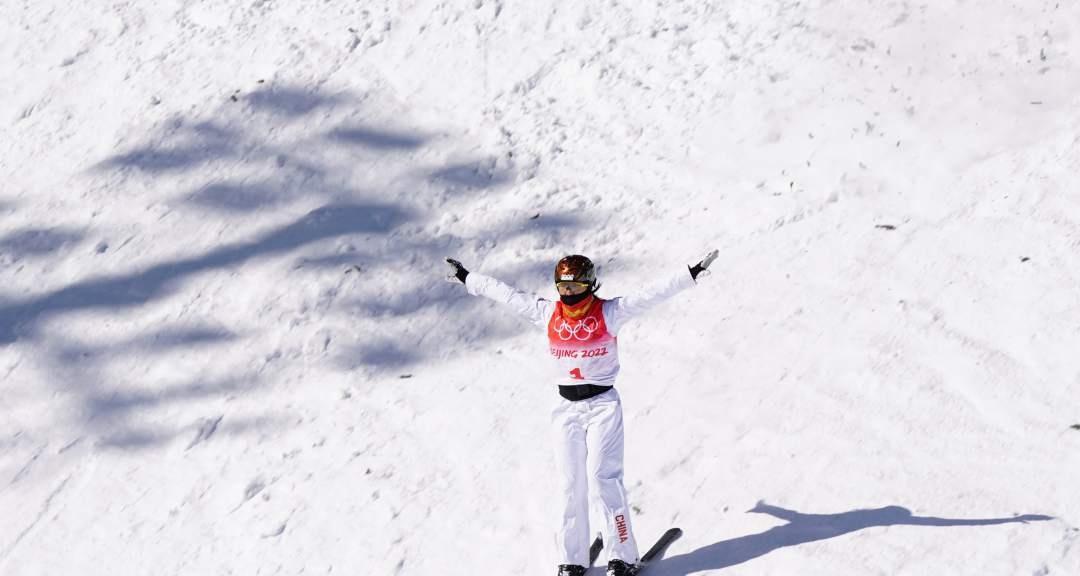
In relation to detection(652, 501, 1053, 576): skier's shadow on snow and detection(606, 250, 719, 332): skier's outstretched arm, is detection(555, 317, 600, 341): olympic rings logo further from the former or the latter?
detection(652, 501, 1053, 576): skier's shadow on snow

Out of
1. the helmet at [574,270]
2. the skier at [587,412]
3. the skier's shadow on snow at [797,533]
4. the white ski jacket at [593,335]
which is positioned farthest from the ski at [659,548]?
the helmet at [574,270]

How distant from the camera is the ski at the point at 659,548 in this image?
729 centimetres

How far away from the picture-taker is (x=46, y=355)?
10.7 m

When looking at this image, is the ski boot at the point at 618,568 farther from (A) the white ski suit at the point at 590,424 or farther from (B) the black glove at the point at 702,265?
(B) the black glove at the point at 702,265

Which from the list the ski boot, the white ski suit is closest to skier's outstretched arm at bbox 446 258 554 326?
the white ski suit

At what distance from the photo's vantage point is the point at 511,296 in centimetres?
731

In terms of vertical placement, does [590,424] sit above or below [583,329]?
below

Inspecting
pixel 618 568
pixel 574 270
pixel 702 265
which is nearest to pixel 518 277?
pixel 574 270

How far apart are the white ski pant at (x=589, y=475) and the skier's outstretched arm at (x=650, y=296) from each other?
0.48 metres

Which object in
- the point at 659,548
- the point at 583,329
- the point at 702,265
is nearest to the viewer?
the point at 702,265

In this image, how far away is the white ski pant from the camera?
22.8 ft

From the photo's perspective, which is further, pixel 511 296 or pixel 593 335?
pixel 511 296

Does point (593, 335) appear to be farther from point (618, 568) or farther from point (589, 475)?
point (618, 568)

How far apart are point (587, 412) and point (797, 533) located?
1.53 meters
